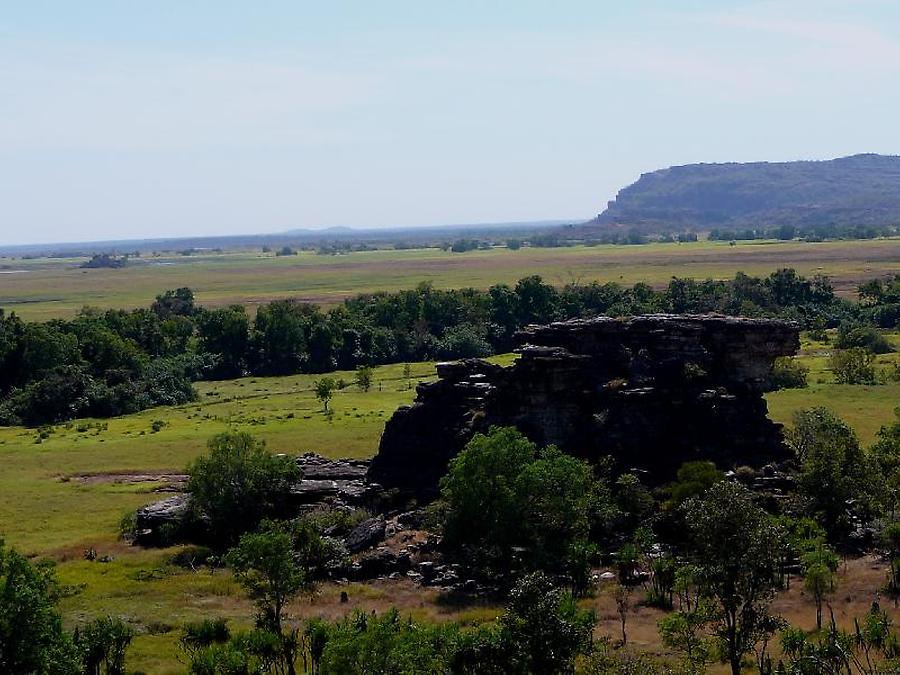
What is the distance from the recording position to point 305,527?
51.7m

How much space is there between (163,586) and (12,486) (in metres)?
30.1

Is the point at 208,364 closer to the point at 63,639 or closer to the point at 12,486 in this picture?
the point at 12,486

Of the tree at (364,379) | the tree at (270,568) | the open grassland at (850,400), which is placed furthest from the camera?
the tree at (364,379)

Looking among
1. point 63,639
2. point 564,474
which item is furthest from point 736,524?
point 63,639

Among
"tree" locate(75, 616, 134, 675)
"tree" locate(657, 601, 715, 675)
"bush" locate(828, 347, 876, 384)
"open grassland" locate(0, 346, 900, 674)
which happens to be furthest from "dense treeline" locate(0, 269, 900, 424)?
"tree" locate(657, 601, 715, 675)

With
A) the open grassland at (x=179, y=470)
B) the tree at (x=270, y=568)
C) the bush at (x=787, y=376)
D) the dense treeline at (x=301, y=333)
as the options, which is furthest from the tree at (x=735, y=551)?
the dense treeline at (x=301, y=333)

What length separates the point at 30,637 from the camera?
32375mm

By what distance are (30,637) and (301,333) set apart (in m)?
108

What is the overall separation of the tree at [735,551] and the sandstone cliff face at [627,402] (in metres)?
23.6

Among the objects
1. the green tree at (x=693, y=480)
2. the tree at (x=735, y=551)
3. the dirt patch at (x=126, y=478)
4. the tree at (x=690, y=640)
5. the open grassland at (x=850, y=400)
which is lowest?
the dirt patch at (x=126, y=478)

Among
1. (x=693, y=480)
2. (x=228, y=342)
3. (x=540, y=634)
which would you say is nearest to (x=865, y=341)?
(x=693, y=480)

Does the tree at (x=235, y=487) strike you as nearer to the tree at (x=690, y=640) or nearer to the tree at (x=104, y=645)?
the tree at (x=104, y=645)

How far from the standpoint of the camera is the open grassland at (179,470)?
44.6 meters

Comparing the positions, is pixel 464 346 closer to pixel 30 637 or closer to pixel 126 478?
pixel 126 478
